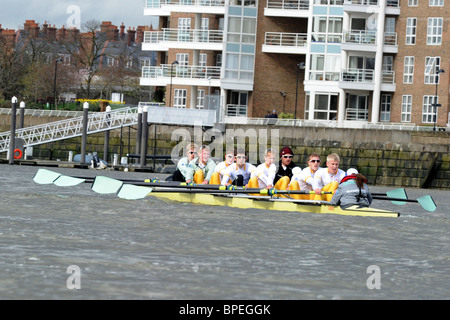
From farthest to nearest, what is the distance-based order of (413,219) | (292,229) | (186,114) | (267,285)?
(186,114) → (413,219) → (292,229) → (267,285)

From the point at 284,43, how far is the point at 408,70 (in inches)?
357

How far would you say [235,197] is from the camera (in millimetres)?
25672

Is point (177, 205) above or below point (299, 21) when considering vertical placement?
below

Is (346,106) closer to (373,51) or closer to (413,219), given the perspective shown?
(373,51)

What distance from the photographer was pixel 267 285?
47.6 ft

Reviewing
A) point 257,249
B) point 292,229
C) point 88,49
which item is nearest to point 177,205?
point 292,229

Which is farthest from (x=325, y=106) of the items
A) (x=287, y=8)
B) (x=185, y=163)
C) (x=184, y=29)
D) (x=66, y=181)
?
(x=66, y=181)

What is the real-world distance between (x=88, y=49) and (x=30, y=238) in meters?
105

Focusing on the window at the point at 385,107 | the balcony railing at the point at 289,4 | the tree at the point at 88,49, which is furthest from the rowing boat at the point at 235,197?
the tree at the point at 88,49

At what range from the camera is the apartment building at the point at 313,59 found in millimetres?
62969

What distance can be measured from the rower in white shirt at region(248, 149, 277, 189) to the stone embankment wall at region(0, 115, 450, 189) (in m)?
26.8

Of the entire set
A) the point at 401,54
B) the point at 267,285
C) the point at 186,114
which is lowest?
the point at 267,285

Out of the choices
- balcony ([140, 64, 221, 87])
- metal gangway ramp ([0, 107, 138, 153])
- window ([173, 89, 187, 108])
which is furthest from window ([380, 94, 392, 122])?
metal gangway ramp ([0, 107, 138, 153])

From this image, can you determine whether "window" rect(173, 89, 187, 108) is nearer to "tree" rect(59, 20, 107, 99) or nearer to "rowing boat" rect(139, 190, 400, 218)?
"tree" rect(59, 20, 107, 99)
